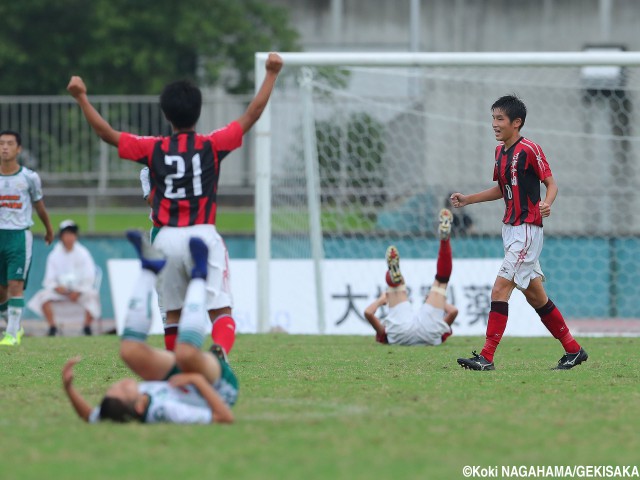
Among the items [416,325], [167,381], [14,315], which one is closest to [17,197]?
[14,315]

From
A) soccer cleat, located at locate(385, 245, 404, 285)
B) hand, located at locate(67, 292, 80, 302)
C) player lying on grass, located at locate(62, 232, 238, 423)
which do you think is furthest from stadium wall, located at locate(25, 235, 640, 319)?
player lying on grass, located at locate(62, 232, 238, 423)

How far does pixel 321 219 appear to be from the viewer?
18.2 m

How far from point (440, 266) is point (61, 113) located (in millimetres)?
12765

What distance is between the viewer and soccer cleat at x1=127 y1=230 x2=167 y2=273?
6598 millimetres

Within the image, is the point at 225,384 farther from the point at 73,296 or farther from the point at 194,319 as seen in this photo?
the point at 73,296

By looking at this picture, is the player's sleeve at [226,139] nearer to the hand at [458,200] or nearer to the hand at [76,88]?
the hand at [76,88]

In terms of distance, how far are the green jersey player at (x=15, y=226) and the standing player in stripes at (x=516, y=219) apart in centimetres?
584

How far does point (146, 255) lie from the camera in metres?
6.64

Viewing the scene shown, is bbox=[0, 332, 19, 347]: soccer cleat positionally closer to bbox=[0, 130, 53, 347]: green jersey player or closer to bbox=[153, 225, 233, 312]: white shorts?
bbox=[0, 130, 53, 347]: green jersey player

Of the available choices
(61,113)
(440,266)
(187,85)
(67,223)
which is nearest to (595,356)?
(440,266)

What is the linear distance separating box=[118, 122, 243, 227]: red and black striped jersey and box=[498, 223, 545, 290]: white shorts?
119 inches

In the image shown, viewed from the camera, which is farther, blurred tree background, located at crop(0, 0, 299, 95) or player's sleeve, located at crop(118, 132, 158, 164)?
blurred tree background, located at crop(0, 0, 299, 95)

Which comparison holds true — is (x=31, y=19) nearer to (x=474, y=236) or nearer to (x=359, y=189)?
(x=359, y=189)

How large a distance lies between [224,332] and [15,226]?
6427 millimetres
